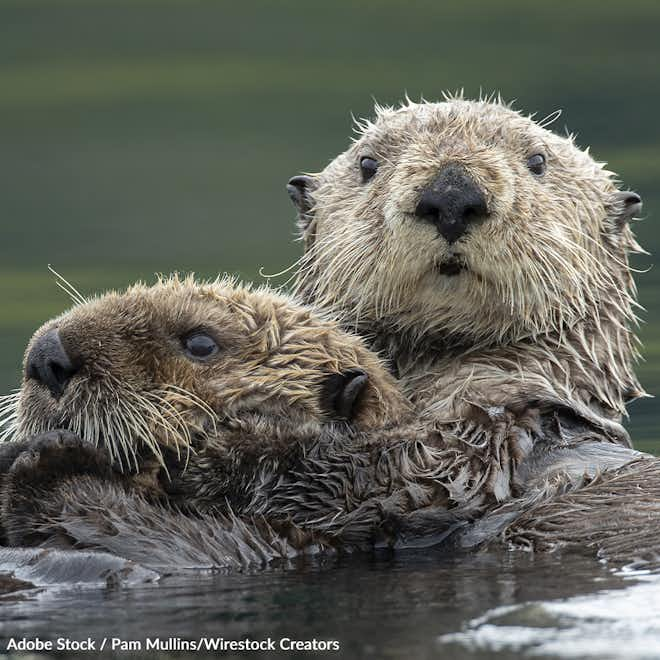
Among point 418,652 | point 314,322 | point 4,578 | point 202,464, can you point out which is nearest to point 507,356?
point 314,322

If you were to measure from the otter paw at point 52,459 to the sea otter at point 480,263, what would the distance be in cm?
155

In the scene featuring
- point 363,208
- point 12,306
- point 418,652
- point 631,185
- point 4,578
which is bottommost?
point 418,652

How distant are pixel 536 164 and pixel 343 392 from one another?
70.7 inches

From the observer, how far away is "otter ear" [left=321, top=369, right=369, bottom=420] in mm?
6157

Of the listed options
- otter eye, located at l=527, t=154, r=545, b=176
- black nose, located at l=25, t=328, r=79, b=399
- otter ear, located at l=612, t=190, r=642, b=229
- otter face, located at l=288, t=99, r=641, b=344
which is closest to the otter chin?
otter face, located at l=288, t=99, r=641, b=344

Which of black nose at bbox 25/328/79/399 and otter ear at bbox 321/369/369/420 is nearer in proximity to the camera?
black nose at bbox 25/328/79/399

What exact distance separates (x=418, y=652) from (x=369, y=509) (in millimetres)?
2187

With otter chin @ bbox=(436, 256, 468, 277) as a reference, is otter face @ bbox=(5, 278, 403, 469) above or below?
below

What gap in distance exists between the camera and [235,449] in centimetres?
598

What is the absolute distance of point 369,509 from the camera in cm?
602

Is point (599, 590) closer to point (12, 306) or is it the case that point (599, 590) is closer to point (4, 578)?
point (4, 578)

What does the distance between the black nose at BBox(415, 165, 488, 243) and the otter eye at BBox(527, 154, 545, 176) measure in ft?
3.10

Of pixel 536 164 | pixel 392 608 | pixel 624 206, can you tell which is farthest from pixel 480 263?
pixel 392 608

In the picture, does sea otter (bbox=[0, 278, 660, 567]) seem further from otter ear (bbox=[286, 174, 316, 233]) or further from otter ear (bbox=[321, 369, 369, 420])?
otter ear (bbox=[286, 174, 316, 233])
